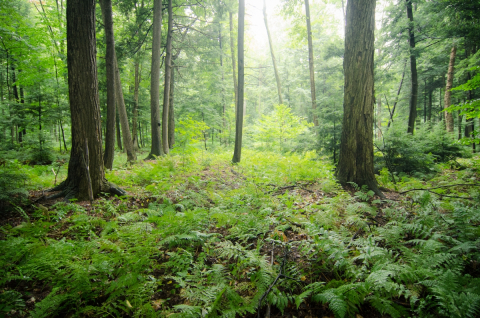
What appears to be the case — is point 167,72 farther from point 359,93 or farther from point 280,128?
point 359,93

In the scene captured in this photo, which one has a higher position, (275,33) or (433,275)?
(275,33)

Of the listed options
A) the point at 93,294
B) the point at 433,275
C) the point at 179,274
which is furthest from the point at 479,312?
the point at 93,294

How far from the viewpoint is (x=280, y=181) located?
5480 mm

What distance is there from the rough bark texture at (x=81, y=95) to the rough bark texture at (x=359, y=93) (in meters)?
5.75

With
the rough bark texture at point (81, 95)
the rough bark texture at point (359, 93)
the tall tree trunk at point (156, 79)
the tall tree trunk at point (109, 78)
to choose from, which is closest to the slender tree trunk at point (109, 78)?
the tall tree trunk at point (109, 78)

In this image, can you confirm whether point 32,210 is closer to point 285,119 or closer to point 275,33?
point 285,119

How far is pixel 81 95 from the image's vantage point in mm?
4203

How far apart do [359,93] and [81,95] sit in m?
6.11

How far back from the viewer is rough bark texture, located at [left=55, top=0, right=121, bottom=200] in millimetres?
4098

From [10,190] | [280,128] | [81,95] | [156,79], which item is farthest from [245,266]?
[280,128]

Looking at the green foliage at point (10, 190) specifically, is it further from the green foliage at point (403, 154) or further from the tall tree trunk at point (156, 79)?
the green foliage at point (403, 154)

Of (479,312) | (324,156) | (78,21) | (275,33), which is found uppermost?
(275,33)

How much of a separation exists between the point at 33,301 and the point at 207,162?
23.8 feet

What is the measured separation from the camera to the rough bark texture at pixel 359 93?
4539 mm
